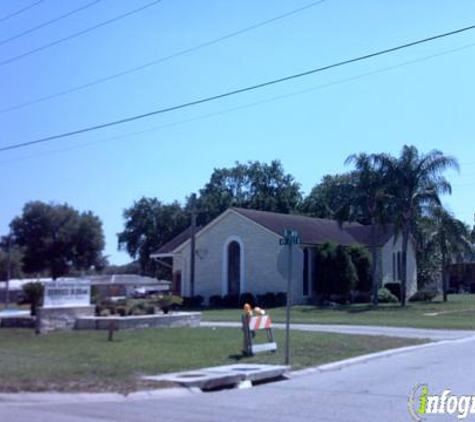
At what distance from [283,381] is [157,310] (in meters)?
13.3

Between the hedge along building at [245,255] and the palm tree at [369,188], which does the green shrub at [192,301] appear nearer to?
the hedge along building at [245,255]

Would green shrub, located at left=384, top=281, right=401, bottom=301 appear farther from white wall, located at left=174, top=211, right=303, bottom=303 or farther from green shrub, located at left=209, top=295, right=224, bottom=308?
green shrub, located at left=209, top=295, right=224, bottom=308

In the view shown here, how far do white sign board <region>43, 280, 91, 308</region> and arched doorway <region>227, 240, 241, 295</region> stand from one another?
21769 mm

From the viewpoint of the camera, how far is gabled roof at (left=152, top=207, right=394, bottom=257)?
147 feet

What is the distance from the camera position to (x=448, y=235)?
4622 cm

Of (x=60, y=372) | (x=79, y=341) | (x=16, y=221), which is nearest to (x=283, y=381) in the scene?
(x=60, y=372)

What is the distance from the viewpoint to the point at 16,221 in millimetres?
70312

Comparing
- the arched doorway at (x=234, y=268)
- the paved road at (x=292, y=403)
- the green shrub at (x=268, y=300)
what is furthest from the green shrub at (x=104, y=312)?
the arched doorway at (x=234, y=268)

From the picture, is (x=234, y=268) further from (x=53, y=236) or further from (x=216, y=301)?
(x=53, y=236)

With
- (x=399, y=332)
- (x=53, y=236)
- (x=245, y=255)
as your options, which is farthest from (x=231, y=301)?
(x=53, y=236)

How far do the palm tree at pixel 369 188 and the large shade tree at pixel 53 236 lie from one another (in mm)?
35315

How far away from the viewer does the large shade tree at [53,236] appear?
69.9 metres

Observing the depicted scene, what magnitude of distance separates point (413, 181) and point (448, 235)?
703 cm

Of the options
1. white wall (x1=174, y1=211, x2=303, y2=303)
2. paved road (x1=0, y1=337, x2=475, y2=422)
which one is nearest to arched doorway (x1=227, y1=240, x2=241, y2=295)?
white wall (x1=174, y1=211, x2=303, y2=303)
